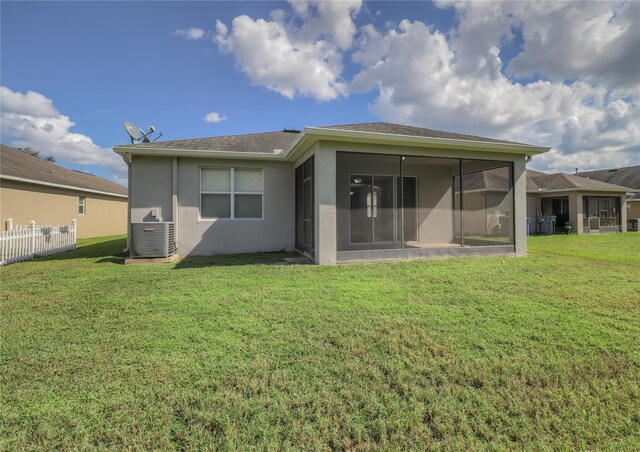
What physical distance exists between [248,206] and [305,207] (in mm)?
1842

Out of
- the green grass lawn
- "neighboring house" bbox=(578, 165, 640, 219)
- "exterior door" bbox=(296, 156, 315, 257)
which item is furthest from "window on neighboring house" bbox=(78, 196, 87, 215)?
"neighboring house" bbox=(578, 165, 640, 219)

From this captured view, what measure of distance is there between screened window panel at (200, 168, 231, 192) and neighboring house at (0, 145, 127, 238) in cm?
840

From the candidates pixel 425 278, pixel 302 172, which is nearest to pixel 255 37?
pixel 302 172

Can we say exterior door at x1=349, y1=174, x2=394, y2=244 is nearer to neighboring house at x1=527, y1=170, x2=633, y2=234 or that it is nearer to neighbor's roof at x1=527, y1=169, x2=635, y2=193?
neighboring house at x1=527, y1=170, x2=633, y2=234

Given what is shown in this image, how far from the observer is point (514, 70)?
1188cm

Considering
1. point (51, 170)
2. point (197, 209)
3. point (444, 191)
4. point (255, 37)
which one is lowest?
point (197, 209)

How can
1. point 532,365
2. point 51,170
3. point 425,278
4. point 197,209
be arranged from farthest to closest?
point 51,170 < point 197,209 < point 425,278 < point 532,365

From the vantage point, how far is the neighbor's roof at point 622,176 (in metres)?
25.4

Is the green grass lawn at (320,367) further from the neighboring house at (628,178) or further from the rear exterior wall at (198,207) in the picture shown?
the neighboring house at (628,178)

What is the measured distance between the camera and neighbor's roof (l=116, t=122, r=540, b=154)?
7.57m

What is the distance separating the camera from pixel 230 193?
8.62 m

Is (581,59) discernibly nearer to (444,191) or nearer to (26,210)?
(444,191)

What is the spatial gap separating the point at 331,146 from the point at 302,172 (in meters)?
1.99

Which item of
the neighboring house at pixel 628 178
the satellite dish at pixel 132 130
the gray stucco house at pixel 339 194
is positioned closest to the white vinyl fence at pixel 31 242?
the gray stucco house at pixel 339 194
